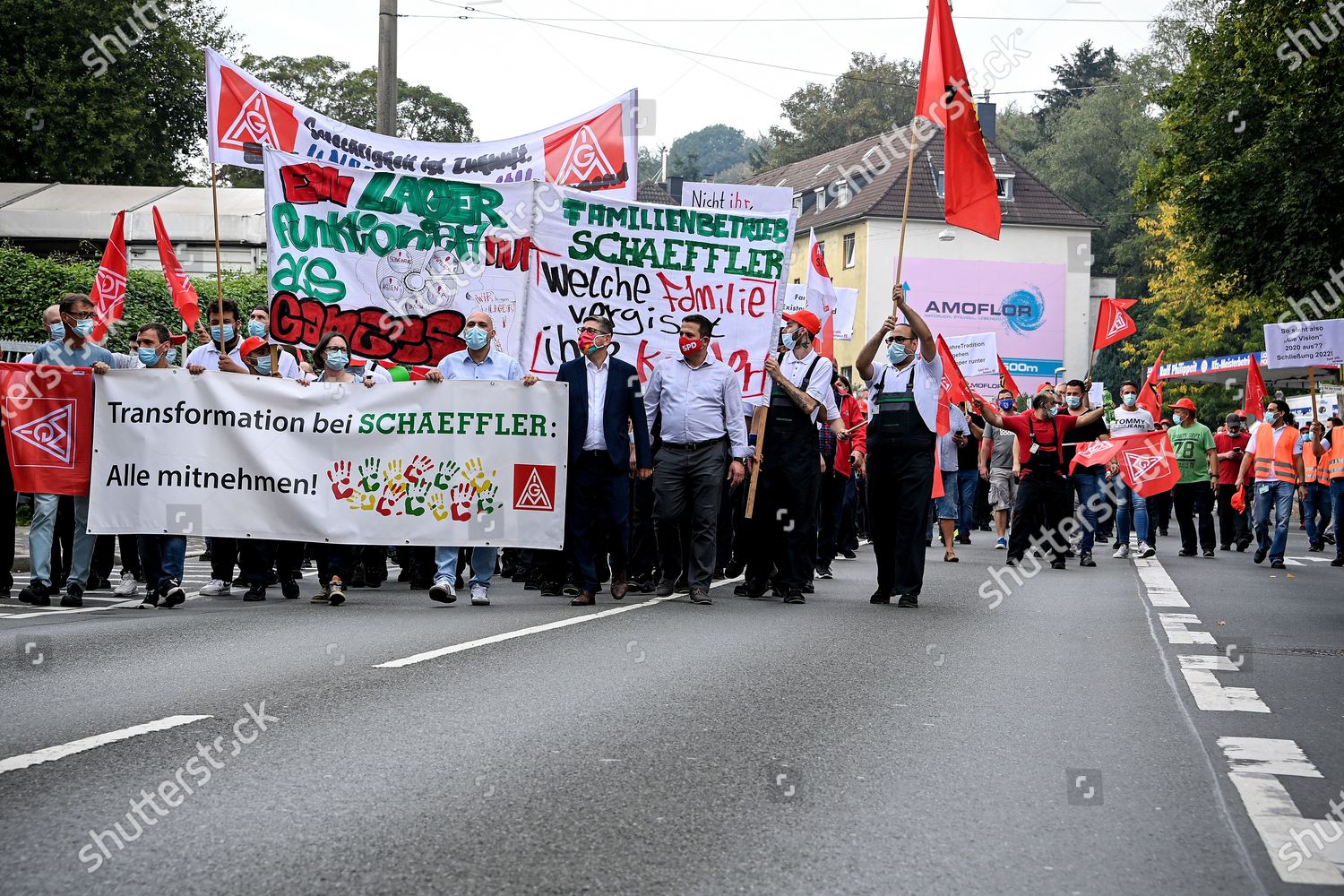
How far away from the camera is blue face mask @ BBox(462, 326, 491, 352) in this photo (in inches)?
466

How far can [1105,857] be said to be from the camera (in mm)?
4586

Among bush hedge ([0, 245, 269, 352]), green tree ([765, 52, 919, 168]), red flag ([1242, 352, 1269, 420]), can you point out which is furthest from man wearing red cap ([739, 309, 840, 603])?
green tree ([765, 52, 919, 168])

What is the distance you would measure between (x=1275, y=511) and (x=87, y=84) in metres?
33.7

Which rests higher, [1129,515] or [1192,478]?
[1192,478]

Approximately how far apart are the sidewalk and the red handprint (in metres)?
1.57

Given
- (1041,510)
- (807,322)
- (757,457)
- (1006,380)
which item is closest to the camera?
(757,457)

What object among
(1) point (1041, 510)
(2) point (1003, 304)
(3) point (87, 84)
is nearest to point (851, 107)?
(2) point (1003, 304)

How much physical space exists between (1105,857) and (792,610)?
6.77 meters

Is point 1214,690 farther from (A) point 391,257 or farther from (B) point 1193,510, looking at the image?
(B) point 1193,510

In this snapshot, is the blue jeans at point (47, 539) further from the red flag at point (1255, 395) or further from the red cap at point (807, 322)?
the red flag at point (1255, 395)

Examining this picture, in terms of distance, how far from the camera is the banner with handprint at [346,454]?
11.7m

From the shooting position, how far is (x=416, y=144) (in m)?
15.2

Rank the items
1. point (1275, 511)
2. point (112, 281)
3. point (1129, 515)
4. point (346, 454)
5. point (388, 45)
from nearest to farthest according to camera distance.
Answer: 1. point (346, 454)
2. point (112, 281)
3. point (388, 45)
4. point (1275, 511)
5. point (1129, 515)

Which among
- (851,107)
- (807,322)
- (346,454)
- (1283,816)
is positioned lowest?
(1283,816)
